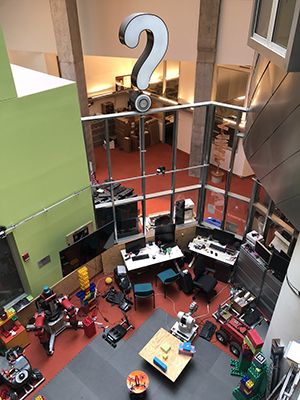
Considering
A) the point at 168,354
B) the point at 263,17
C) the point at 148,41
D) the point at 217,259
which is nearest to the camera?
the point at 263,17

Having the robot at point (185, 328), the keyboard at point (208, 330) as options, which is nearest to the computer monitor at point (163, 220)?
the robot at point (185, 328)

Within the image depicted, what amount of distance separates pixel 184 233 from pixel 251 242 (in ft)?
7.49

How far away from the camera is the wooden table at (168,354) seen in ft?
24.5

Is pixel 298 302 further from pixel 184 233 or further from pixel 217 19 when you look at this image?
pixel 217 19

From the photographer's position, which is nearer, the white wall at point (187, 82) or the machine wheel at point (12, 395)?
the machine wheel at point (12, 395)

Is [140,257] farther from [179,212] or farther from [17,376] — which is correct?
[17,376]

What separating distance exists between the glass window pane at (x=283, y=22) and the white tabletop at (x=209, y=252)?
22.0 ft

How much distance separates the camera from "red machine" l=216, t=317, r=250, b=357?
8.20 m

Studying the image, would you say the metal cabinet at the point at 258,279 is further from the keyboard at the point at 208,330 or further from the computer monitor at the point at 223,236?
the keyboard at the point at 208,330

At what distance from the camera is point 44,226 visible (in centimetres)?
823

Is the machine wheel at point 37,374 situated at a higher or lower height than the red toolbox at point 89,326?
lower

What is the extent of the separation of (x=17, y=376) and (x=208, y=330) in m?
4.65

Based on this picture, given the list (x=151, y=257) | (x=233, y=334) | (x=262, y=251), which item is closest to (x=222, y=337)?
(x=233, y=334)

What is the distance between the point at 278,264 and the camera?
827 cm
